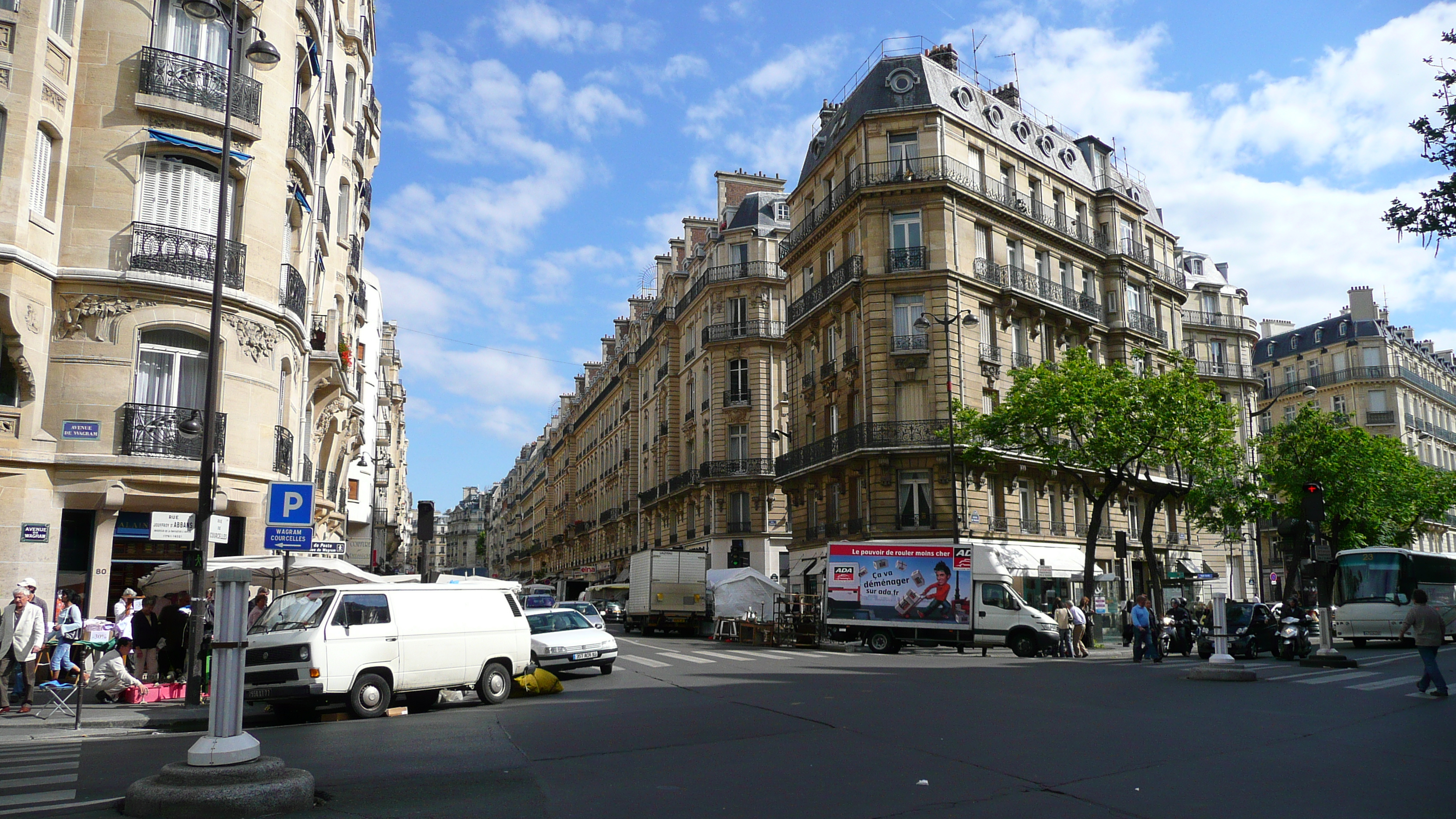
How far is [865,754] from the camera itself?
9703mm

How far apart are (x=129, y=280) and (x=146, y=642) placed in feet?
21.6

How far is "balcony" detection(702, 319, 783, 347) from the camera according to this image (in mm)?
52594

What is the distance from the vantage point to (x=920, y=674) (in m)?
19.4

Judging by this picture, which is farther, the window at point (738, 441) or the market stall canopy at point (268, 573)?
the window at point (738, 441)

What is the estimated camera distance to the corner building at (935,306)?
36906 millimetres

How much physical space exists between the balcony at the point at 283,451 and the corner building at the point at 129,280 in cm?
7

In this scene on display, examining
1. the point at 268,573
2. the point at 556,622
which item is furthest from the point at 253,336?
the point at 556,622

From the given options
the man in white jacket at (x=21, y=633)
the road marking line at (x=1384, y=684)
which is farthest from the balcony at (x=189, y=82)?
the road marking line at (x=1384, y=684)

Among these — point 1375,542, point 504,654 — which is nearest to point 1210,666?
point 504,654

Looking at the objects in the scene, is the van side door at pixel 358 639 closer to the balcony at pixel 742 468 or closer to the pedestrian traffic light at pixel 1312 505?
the pedestrian traffic light at pixel 1312 505

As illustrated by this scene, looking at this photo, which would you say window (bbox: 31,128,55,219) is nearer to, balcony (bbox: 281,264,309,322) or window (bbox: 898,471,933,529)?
balcony (bbox: 281,264,309,322)

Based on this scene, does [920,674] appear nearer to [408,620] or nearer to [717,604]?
[408,620]

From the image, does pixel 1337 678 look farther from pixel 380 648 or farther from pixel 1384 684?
pixel 380 648

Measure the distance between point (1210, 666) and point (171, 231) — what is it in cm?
2103
